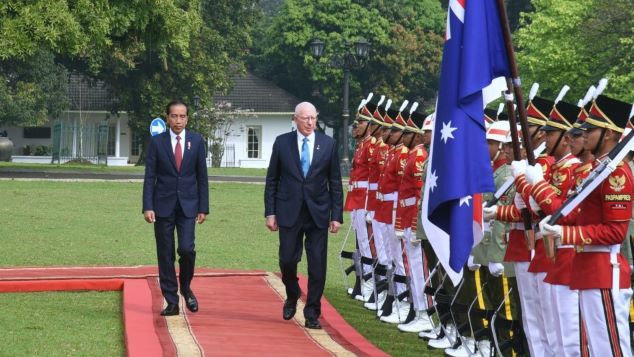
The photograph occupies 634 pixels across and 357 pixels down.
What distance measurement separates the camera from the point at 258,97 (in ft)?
250

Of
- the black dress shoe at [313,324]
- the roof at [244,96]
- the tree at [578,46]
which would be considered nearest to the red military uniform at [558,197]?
the black dress shoe at [313,324]

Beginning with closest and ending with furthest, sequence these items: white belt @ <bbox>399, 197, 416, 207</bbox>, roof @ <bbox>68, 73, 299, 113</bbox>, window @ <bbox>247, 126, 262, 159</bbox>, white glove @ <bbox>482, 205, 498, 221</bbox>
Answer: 1. white glove @ <bbox>482, 205, 498, 221</bbox>
2. white belt @ <bbox>399, 197, 416, 207</bbox>
3. roof @ <bbox>68, 73, 299, 113</bbox>
4. window @ <bbox>247, 126, 262, 159</bbox>

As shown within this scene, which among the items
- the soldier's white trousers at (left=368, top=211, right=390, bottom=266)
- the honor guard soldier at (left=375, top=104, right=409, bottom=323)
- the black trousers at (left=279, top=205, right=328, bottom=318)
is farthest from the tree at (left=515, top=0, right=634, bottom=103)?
the black trousers at (left=279, top=205, right=328, bottom=318)

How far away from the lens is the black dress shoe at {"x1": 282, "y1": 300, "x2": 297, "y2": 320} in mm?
12297

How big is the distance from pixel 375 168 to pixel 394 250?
4.87ft

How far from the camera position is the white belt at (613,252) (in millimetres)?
7762

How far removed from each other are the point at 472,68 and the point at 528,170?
683 mm

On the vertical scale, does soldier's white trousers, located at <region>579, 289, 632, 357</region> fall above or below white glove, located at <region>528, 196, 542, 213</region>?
below

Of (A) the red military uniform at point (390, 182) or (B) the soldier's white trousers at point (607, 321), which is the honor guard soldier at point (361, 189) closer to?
(A) the red military uniform at point (390, 182)

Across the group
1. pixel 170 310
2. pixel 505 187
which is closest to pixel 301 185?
pixel 170 310

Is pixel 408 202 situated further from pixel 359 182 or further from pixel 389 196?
pixel 359 182

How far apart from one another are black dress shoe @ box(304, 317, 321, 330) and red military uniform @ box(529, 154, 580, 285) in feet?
11.1

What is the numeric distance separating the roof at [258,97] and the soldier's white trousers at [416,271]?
62.4 metres

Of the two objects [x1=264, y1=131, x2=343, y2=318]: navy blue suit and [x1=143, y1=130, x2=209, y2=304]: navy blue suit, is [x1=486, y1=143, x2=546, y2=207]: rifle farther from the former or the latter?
A: [x1=143, y1=130, x2=209, y2=304]: navy blue suit
